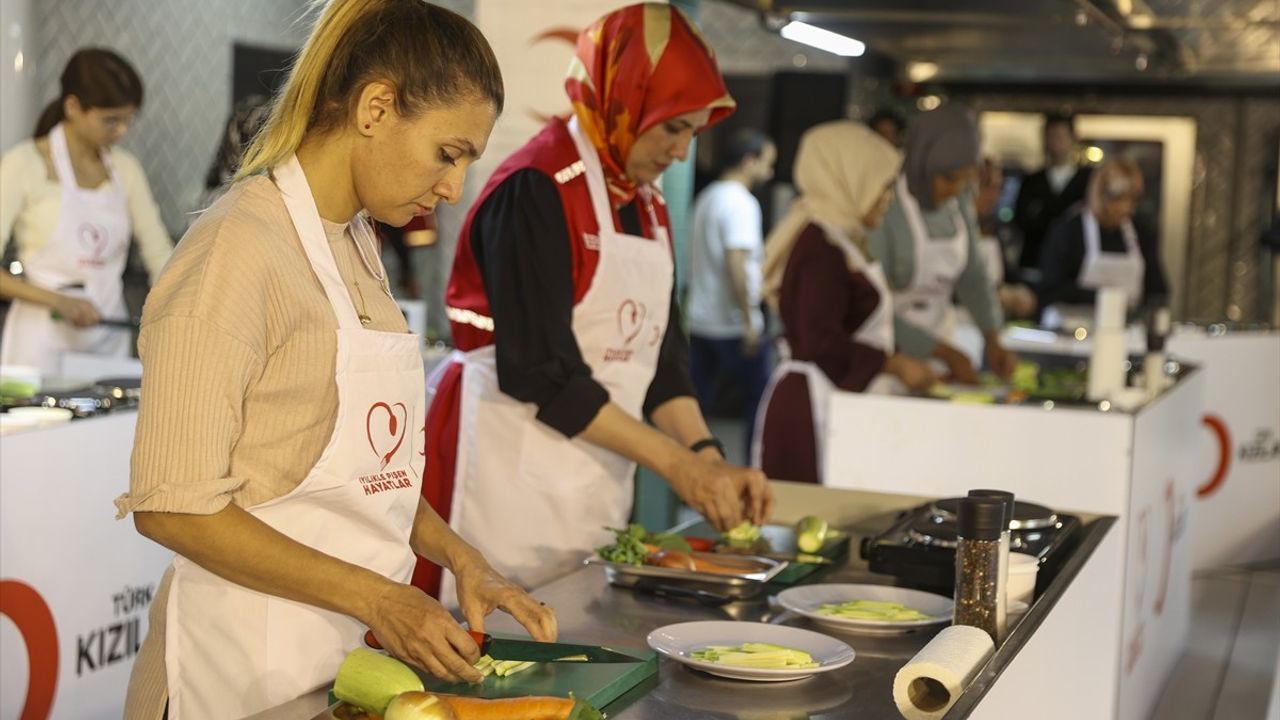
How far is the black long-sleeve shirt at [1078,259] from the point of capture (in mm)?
7609

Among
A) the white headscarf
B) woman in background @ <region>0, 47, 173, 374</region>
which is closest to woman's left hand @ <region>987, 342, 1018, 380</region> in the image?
the white headscarf

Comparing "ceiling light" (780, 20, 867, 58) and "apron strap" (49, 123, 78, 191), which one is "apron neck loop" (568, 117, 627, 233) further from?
"ceiling light" (780, 20, 867, 58)

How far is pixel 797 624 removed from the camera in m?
2.15

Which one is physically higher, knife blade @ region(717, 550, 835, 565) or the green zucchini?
the green zucchini

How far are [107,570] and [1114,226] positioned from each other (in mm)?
5532

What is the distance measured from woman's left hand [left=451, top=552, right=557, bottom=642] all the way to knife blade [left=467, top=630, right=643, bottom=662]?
0.15 feet

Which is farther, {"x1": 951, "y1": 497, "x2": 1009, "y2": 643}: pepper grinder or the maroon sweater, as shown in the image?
the maroon sweater

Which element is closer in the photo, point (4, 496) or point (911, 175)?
point (4, 496)

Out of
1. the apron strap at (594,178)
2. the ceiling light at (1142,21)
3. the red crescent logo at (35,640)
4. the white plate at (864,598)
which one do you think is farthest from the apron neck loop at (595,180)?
the ceiling light at (1142,21)

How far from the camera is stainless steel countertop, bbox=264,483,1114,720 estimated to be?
1.70m

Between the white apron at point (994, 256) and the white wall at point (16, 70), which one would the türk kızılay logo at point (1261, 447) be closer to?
the white apron at point (994, 256)

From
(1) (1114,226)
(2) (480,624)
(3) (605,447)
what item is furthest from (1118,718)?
(1) (1114,226)

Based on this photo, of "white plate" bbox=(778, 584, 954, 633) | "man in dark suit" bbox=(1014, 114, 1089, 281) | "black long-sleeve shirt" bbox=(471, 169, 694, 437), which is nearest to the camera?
"white plate" bbox=(778, 584, 954, 633)

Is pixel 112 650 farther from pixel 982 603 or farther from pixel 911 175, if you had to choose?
pixel 911 175
